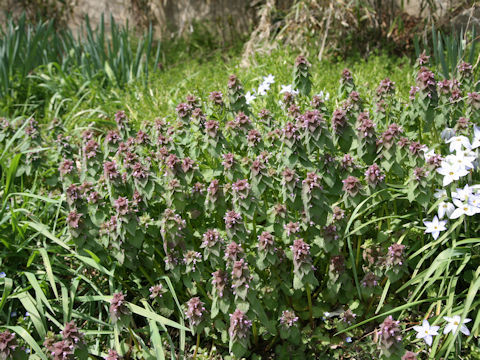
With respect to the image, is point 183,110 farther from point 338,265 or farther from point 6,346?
point 6,346

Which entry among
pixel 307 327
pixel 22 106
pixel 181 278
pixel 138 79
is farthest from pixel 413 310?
pixel 22 106

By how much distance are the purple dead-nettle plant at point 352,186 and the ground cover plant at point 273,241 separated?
0.04ft

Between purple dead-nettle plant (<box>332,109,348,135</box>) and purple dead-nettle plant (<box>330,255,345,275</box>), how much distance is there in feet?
1.88

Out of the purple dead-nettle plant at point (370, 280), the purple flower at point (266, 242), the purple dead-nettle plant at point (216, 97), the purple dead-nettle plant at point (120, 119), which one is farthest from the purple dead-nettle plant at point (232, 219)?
the purple dead-nettle plant at point (120, 119)

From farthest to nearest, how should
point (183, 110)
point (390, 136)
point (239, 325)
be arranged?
point (183, 110) < point (390, 136) < point (239, 325)

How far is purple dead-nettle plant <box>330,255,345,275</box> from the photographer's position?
7.95 ft

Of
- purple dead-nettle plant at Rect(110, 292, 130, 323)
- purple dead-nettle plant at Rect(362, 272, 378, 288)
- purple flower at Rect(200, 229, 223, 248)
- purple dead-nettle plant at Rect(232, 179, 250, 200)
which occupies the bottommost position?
purple dead-nettle plant at Rect(362, 272, 378, 288)

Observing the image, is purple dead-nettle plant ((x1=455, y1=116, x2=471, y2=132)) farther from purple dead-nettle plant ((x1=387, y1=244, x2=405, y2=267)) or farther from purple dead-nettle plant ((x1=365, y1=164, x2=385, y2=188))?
purple dead-nettle plant ((x1=387, y1=244, x2=405, y2=267))

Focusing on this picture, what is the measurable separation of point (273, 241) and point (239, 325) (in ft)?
1.23

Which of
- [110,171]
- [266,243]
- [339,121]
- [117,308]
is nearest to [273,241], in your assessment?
[266,243]

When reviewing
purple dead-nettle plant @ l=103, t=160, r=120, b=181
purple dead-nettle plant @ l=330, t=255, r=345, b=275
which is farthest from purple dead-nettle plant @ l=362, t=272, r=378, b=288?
purple dead-nettle plant @ l=103, t=160, r=120, b=181

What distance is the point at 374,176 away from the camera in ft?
7.69

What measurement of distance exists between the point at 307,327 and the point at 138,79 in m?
3.41

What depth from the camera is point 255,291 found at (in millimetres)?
2244
